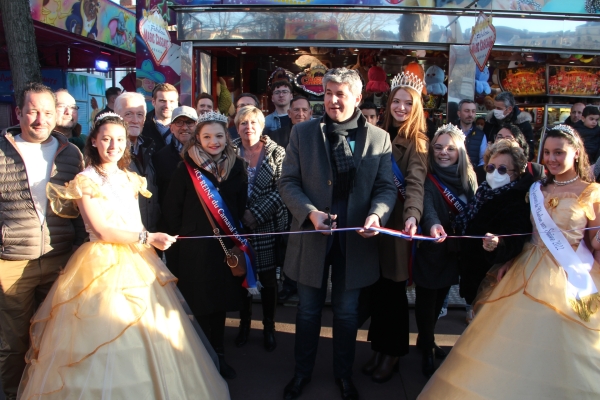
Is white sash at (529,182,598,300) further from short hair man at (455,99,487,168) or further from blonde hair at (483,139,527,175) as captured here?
short hair man at (455,99,487,168)

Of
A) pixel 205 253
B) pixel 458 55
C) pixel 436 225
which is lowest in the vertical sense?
pixel 205 253

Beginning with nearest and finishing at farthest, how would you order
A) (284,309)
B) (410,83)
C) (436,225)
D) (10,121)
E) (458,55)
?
(436,225) < (410,83) < (284,309) < (458,55) < (10,121)

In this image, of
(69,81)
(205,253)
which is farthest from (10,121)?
(205,253)

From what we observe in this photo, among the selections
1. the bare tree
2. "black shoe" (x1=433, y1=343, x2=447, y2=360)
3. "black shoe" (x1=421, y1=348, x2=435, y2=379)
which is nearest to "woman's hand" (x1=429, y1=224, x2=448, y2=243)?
"black shoe" (x1=421, y1=348, x2=435, y2=379)

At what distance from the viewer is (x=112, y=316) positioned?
2.46 meters

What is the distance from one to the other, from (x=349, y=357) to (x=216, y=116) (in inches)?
74.2

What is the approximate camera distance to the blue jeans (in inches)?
119

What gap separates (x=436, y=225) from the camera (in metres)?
2.99

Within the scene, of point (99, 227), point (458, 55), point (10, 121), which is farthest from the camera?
point (10, 121)

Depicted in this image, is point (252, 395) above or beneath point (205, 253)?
beneath

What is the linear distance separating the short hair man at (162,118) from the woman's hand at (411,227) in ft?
7.22

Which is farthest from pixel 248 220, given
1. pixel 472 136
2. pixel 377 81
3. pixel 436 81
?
pixel 436 81

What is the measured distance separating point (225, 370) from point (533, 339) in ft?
6.63

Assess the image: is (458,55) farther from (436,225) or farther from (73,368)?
(73,368)
